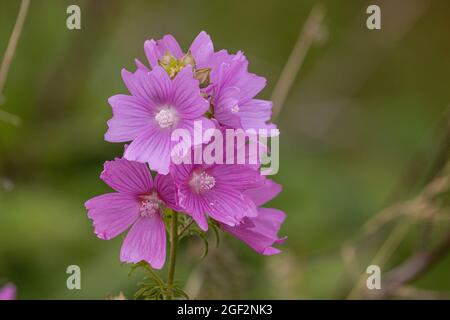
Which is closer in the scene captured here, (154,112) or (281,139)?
(154,112)

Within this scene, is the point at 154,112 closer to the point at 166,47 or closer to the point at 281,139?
the point at 166,47

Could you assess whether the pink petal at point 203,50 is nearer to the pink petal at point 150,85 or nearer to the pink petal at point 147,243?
the pink petal at point 150,85

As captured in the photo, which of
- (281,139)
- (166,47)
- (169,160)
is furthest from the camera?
(281,139)

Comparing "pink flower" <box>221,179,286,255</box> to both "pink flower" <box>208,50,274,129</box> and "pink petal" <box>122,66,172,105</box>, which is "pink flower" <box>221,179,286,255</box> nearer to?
"pink flower" <box>208,50,274,129</box>

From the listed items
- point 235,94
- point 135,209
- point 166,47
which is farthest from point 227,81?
point 135,209

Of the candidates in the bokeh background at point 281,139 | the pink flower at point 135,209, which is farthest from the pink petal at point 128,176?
the bokeh background at point 281,139

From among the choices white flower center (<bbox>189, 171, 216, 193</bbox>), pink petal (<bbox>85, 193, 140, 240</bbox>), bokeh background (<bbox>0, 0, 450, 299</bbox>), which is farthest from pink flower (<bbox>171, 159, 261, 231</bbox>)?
bokeh background (<bbox>0, 0, 450, 299</bbox>)
